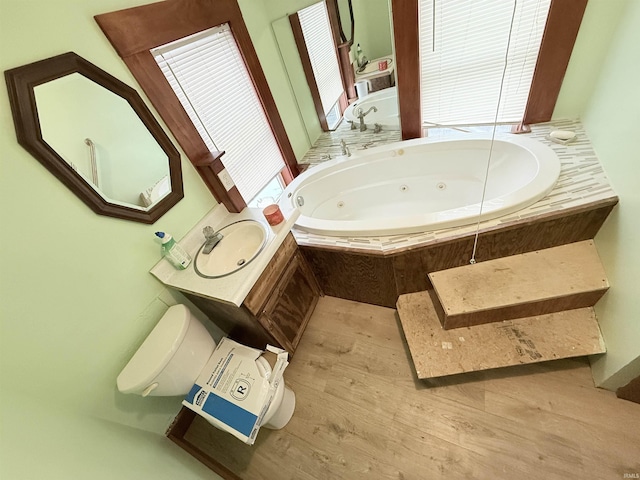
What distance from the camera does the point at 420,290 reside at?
1.56 metres

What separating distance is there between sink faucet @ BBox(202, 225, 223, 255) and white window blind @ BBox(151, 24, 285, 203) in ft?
1.59

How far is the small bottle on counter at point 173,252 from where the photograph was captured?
1213 mm

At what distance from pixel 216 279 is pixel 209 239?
293 millimetres

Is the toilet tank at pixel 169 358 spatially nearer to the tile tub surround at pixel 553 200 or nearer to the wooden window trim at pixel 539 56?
the tile tub surround at pixel 553 200

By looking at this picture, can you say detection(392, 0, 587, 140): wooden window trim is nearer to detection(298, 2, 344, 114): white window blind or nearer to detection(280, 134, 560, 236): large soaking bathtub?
detection(280, 134, 560, 236): large soaking bathtub

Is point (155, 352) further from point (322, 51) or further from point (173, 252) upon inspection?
point (322, 51)

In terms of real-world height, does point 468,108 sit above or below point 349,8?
below

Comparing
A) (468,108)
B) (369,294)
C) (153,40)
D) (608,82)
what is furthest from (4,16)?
(608,82)

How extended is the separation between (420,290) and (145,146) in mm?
1651

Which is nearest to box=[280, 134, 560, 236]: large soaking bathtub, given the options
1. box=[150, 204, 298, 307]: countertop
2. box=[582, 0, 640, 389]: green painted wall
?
box=[582, 0, 640, 389]: green painted wall

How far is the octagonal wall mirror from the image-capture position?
0.85m

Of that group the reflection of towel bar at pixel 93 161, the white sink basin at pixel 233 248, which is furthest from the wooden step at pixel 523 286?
the reflection of towel bar at pixel 93 161

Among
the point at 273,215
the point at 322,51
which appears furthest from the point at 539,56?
the point at 273,215

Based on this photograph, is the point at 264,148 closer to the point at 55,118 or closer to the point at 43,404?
the point at 55,118
